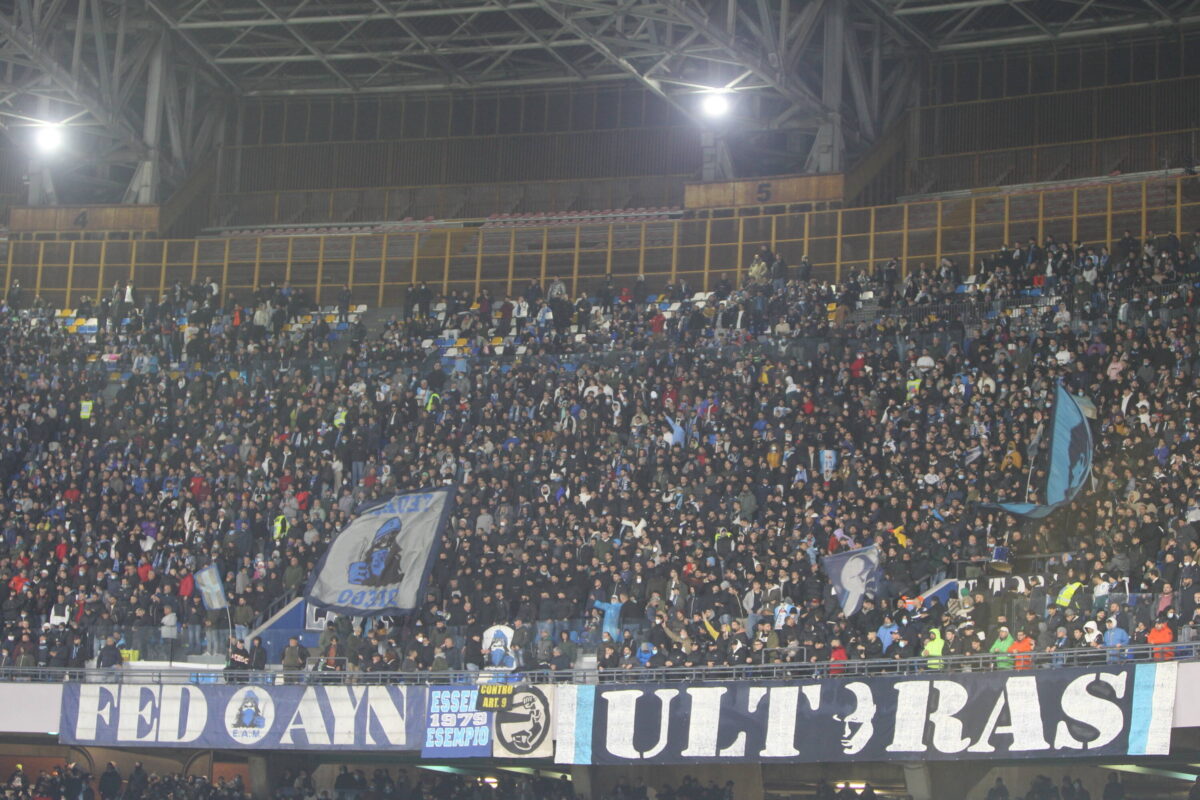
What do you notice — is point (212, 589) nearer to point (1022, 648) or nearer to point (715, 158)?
point (1022, 648)

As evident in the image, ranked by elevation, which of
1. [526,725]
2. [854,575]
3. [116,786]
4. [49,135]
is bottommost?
[116,786]

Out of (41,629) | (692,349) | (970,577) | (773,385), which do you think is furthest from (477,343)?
(970,577)

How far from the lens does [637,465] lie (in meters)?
31.6

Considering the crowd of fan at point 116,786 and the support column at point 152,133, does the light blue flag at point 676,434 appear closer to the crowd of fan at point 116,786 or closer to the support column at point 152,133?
the crowd of fan at point 116,786

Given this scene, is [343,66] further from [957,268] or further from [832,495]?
[832,495]

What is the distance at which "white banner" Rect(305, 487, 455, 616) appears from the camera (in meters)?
29.4

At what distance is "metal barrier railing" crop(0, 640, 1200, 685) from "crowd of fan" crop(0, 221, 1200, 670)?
8.7 inches

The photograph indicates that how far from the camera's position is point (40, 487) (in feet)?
116

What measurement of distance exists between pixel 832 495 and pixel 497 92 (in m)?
20.9

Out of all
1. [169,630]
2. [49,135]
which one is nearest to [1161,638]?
[169,630]

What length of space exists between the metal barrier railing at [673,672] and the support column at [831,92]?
17350 millimetres

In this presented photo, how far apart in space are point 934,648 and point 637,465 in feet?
28.8

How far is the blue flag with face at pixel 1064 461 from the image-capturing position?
26703 millimetres

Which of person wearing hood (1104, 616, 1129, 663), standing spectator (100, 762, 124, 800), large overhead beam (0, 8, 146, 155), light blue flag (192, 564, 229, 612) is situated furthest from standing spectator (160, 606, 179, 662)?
person wearing hood (1104, 616, 1129, 663)
